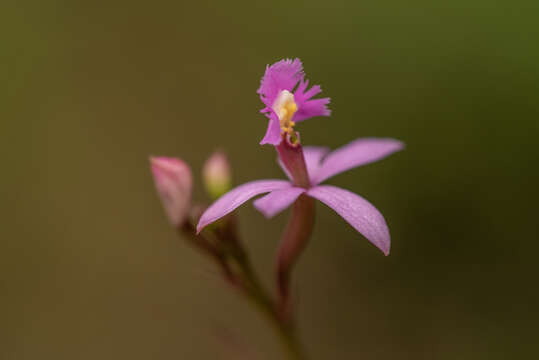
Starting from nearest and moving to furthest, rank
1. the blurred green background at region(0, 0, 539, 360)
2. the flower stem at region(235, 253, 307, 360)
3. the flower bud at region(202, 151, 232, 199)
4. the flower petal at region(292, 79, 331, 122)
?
the flower petal at region(292, 79, 331, 122) < the flower stem at region(235, 253, 307, 360) < the flower bud at region(202, 151, 232, 199) < the blurred green background at region(0, 0, 539, 360)

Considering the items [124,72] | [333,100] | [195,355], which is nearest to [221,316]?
[195,355]

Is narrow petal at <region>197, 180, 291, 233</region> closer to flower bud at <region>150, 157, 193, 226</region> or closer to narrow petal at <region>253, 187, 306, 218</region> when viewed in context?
narrow petal at <region>253, 187, 306, 218</region>

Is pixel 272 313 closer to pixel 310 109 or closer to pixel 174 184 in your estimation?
pixel 174 184

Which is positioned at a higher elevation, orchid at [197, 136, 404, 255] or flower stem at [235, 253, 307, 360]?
orchid at [197, 136, 404, 255]

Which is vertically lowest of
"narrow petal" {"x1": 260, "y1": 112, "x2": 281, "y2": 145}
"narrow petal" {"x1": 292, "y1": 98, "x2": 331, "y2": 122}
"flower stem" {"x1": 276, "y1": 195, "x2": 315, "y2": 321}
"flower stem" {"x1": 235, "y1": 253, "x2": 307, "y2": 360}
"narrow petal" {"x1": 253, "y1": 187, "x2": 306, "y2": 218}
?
"flower stem" {"x1": 235, "y1": 253, "x2": 307, "y2": 360}

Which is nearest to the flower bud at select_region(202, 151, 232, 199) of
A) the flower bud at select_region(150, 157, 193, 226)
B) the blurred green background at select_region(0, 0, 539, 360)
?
the flower bud at select_region(150, 157, 193, 226)

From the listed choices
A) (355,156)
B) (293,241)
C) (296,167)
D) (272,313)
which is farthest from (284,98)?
(272,313)
